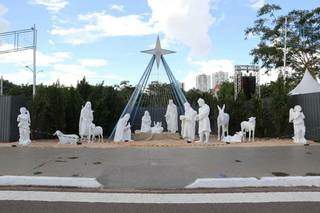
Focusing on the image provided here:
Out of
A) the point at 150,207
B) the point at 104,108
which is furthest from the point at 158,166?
the point at 104,108

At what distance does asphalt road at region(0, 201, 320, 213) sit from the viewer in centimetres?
766

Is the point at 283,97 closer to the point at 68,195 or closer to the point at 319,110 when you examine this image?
the point at 319,110

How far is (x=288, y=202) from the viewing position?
8.33 metres

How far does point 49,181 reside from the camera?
1025cm

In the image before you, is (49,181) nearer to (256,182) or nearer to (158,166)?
(158,166)

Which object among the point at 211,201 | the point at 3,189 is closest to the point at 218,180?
the point at 211,201

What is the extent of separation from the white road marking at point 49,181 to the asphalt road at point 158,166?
14.8 inches

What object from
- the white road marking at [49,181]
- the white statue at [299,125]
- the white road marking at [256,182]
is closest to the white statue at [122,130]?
the white statue at [299,125]

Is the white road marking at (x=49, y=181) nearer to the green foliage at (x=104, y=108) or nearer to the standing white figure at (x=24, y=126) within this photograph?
the standing white figure at (x=24, y=126)

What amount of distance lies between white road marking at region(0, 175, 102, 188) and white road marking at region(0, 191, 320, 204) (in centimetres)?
79

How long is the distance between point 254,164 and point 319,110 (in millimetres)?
10676

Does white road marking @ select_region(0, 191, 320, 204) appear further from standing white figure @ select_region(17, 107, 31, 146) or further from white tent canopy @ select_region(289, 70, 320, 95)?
white tent canopy @ select_region(289, 70, 320, 95)

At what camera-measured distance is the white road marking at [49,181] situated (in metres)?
10.2

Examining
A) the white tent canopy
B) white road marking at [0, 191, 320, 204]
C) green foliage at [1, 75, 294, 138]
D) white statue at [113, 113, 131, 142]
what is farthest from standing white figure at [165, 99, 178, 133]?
white road marking at [0, 191, 320, 204]
